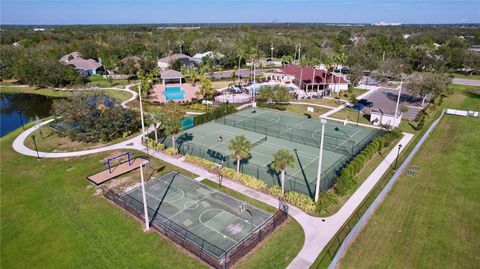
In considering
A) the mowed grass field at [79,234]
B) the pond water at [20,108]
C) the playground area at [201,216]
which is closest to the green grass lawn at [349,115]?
the mowed grass field at [79,234]

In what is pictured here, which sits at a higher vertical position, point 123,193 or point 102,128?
point 102,128

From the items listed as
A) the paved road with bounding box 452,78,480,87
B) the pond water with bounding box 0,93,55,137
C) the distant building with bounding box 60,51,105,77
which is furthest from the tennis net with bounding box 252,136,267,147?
the paved road with bounding box 452,78,480,87

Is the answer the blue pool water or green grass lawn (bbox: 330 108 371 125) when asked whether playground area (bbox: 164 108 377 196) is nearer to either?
green grass lawn (bbox: 330 108 371 125)

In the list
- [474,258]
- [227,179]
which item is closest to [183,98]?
[227,179]

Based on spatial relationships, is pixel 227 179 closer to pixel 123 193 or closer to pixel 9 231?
pixel 123 193

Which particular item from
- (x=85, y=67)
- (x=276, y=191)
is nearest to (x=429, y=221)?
(x=276, y=191)

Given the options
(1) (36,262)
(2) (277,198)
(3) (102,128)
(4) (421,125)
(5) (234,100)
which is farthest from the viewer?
(5) (234,100)

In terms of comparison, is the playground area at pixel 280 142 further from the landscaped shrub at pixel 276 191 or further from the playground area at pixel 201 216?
the playground area at pixel 201 216

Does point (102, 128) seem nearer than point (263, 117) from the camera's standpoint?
Yes
